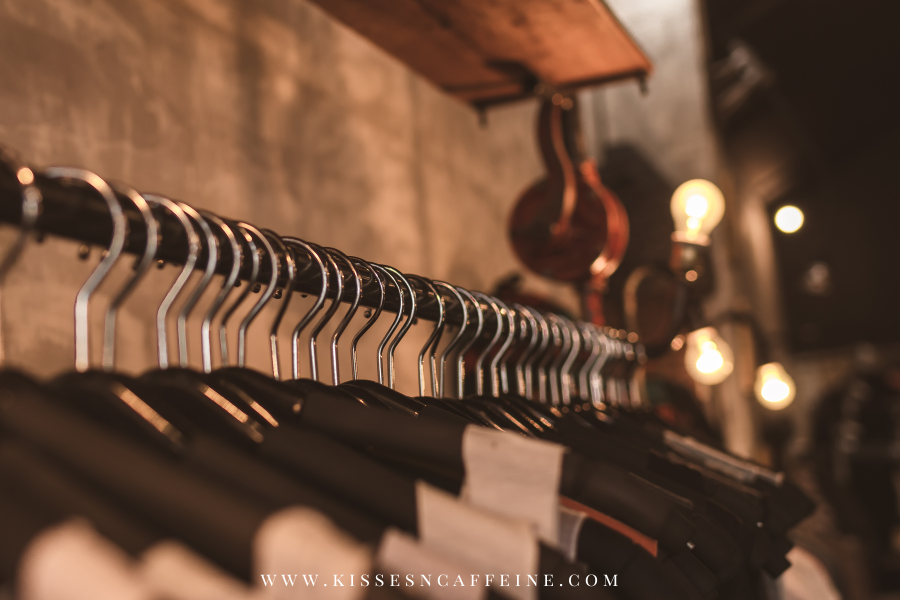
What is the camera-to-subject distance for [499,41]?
1760mm

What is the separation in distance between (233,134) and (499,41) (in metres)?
0.73

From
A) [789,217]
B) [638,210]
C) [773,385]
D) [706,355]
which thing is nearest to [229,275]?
[706,355]

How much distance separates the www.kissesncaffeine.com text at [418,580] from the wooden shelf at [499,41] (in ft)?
4.45

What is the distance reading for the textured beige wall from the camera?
1.03 m

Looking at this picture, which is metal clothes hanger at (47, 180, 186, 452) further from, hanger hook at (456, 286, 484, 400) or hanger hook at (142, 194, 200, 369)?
hanger hook at (456, 286, 484, 400)

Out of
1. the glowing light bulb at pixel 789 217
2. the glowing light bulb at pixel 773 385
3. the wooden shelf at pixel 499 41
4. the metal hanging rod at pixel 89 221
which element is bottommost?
the glowing light bulb at pixel 773 385

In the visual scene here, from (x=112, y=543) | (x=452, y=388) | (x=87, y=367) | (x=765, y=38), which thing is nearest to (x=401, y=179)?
(x=452, y=388)

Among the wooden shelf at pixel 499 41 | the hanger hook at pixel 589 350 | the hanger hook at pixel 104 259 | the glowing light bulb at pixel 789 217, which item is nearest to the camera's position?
the hanger hook at pixel 104 259

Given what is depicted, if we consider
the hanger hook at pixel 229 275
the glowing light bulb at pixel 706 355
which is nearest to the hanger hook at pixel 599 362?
the hanger hook at pixel 229 275

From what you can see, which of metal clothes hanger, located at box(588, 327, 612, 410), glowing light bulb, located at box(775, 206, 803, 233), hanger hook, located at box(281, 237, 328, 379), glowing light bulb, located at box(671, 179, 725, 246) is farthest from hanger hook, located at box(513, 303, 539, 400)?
glowing light bulb, located at box(775, 206, 803, 233)

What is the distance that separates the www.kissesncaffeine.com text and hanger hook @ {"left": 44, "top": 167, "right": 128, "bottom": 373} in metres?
0.22

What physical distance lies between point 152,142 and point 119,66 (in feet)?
0.43

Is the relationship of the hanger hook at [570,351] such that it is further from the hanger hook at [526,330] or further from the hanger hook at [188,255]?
the hanger hook at [188,255]

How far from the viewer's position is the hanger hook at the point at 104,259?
0.49 m
